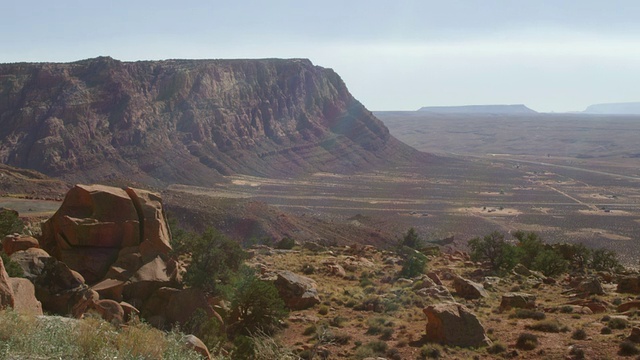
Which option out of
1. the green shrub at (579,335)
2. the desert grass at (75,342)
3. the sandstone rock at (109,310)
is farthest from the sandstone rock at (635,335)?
the sandstone rock at (109,310)

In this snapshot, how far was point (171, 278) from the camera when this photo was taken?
1750cm

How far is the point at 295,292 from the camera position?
20125 millimetres

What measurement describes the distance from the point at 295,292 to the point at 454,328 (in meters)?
6.21

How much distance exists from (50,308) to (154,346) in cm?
699

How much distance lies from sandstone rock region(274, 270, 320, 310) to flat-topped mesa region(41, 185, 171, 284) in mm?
4074

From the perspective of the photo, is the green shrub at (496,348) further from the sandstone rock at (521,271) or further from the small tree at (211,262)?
the sandstone rock at (521,271)

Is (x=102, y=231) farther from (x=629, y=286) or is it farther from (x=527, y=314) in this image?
(x=629, y=286)

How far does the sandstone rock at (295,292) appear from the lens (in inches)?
778

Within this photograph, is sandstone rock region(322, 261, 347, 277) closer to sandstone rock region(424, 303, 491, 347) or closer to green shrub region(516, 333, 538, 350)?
sandstone rock region(424, 303, 491, 347)

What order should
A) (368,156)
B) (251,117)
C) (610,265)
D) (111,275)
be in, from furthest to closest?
(368,156), (251,117), (610,265), (111,275)

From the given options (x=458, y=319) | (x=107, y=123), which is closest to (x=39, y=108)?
(x=107, y=123)

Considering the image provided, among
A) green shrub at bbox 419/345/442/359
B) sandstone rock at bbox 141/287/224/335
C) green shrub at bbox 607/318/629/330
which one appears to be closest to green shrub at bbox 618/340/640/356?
green shrub at bbox 607/318/629/330

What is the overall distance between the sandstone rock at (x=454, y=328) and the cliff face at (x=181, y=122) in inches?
2835

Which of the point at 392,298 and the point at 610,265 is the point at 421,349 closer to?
the point at 392,298
